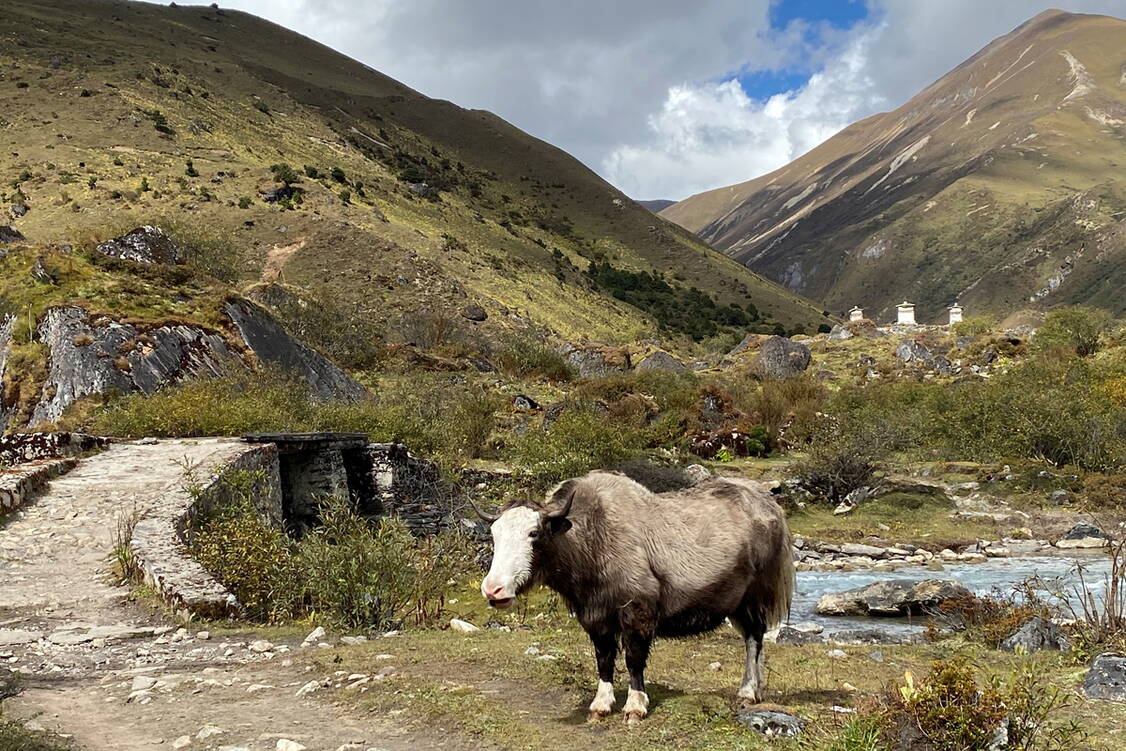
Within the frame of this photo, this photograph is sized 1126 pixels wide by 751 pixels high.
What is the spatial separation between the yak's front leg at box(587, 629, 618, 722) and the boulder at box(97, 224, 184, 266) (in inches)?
1050

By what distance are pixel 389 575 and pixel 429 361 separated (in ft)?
102

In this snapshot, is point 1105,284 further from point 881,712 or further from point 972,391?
point 881,712

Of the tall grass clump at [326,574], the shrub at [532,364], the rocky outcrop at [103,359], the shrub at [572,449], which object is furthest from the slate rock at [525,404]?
the tall grass clump at [326,574]

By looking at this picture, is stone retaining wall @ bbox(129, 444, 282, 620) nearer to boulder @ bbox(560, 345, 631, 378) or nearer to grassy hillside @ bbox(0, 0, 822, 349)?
grassy hillside @ bbox(0, 0, 822, 349)

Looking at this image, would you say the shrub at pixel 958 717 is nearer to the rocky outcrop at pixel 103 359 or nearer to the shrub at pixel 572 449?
the shrub at pixel 572 449

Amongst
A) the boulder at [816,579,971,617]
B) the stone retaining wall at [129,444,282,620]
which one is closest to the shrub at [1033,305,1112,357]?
the boulder at [816,579,971,617]

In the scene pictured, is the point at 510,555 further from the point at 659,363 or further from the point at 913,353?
the point at 913,353

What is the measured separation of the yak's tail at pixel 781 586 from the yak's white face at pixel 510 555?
209cm

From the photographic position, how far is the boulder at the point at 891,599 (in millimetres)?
14016

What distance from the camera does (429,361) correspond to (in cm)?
4131

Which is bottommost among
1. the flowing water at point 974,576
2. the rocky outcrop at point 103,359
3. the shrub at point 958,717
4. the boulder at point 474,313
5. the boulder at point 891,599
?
the flowing water at point 974,576

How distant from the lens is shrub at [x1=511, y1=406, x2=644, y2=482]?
21859 mm

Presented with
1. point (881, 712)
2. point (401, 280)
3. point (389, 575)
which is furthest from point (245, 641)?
point (401, 280)

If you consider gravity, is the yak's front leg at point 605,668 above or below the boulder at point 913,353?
below
